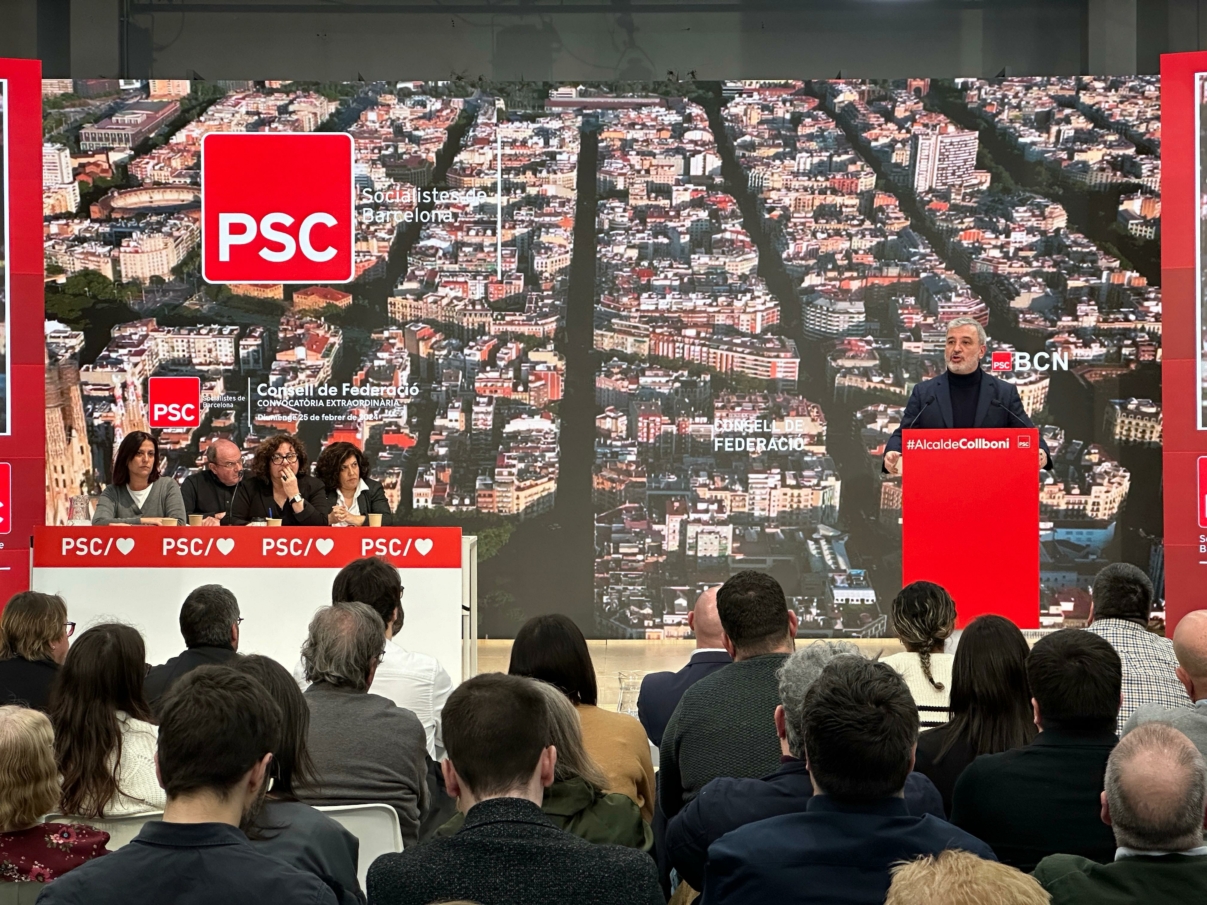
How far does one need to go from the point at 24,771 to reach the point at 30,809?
A: 0.07 metres

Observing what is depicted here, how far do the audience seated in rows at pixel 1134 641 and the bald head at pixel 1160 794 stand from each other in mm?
1359

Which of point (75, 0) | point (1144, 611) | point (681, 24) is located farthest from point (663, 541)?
point (75, 0)

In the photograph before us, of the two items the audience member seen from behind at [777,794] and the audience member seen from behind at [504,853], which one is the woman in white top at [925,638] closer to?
the audience member seen from behind at [777,794]

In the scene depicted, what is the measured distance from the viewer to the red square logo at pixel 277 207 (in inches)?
A: 299

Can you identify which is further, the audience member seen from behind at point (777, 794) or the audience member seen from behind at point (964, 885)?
the audience member seen from behind at point (777, 794)

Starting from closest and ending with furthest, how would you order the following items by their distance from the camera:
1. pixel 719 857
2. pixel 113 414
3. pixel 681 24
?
pixel 719 857, pixel 113 414, pixel 681 24

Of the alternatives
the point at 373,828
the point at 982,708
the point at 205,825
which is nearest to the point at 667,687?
the point at 982,708

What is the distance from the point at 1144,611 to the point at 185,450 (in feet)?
18.9

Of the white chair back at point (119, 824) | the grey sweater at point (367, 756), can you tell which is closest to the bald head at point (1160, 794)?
the grey sweater at point (367, 756)

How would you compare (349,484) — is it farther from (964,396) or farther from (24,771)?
(24,771)

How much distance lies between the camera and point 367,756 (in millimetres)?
2641

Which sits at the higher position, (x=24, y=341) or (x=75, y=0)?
(x=75, y=0)

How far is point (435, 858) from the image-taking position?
1.68 meters

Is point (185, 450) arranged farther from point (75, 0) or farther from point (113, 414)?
point (75, 0)
